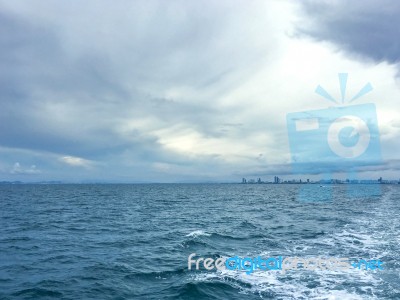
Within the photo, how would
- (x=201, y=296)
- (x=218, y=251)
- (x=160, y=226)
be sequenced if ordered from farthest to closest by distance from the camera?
(x=160, y=226) → (x=218, y=251) → (x=201, y=296)

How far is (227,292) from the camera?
1567 cm

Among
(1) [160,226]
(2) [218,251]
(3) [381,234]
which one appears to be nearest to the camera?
(2) [218,251]

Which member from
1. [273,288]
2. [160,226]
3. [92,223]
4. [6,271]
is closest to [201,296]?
[273,288]

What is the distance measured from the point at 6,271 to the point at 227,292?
13.9 meters

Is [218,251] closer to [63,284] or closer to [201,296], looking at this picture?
[201,296]

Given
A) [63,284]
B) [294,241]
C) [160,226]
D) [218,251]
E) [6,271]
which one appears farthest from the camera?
[160,226]

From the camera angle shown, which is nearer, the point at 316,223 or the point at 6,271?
the point at 6,271

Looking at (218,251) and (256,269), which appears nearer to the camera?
(256,269)

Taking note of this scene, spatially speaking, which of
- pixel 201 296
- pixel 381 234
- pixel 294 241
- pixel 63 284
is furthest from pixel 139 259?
pixel 381 234

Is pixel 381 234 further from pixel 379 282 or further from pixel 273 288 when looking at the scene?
pixel 273 288

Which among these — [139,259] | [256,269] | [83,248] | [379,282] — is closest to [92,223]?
[83,248]

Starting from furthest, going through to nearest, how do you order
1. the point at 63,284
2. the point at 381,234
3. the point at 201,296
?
1. the point at 381,234
2. the point at 63,284
3. the point at 201,296

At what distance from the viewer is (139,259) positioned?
2166cm

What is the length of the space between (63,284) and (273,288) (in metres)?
11.6
